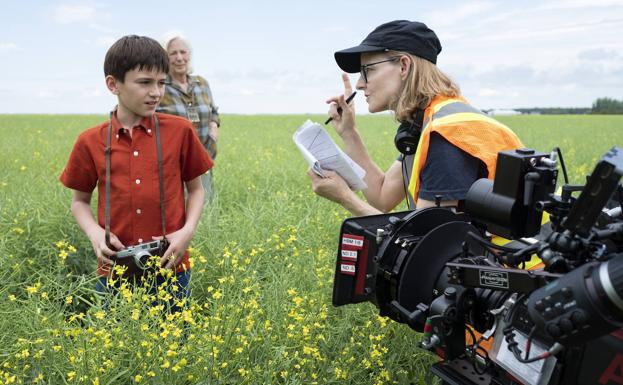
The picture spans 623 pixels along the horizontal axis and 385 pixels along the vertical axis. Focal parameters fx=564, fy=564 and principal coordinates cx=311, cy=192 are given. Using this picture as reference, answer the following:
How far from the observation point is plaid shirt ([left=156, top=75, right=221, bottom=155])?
5.12m

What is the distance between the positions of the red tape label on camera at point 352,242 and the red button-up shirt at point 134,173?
1216 mm

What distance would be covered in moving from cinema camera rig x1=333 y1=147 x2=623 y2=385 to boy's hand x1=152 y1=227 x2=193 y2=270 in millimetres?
1119

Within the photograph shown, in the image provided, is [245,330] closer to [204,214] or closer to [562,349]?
[562,349]

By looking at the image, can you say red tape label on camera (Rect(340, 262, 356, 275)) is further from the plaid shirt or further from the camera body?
the plaid shirt

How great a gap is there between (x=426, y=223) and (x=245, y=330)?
1.00 meters

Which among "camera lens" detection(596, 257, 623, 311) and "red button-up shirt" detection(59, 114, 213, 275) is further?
"red button-up shirt" detection(59, 114, 213, 275)

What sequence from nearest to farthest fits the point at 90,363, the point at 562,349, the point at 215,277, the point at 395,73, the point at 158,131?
the point at 562,349 < the point at 90,363 < the point at 395,73 < the point at 158,131 < the point at 215,277

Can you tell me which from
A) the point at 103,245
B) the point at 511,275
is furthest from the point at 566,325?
the point at 103,245

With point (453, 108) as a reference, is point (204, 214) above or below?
below

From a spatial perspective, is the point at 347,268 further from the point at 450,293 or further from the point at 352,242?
the point at 450,293

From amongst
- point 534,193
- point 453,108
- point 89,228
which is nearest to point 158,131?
point 89,228

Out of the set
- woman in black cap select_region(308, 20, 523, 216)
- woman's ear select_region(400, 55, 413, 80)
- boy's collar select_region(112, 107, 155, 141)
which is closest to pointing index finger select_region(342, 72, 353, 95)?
woman in black cap select_region(308, 20, 523, 216)

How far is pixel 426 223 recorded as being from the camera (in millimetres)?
1746

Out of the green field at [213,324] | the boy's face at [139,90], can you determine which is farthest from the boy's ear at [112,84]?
the green field at [213,324]
